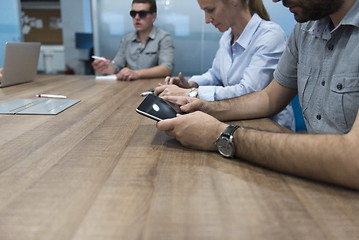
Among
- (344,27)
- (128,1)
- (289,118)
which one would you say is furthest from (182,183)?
(128,1)

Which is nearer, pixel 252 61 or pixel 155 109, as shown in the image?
pixel 155 109

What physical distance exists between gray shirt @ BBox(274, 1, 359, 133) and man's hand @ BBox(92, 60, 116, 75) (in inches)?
64.4

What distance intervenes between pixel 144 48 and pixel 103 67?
0.45 metres

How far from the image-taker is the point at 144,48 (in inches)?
107

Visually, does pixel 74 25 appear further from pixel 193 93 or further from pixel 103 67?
pixel 193 93

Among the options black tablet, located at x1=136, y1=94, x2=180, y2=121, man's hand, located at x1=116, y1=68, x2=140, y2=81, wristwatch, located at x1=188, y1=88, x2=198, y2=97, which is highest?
black tablet, located at x1=136, y1=94, x2=180, y2=121

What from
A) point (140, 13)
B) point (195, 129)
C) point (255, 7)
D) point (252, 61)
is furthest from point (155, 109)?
point (140, 13)

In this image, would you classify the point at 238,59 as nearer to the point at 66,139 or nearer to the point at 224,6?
the point at 224,6

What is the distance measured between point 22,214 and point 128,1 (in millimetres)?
3152

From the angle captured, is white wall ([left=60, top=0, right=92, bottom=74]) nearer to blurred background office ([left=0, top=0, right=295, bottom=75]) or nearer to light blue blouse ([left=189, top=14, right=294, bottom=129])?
blurred background office ([left=0, top=0, right=295, bottom=75])

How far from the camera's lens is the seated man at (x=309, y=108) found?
23.4 inches

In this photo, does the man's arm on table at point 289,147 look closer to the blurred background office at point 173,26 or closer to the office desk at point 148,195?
the office desk at point 148,195

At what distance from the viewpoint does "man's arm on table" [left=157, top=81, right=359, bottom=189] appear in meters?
0.57

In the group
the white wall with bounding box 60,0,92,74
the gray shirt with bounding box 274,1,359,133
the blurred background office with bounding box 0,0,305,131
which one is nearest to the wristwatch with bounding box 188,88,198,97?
the gray shirt with bounding box 274,1,359,133
